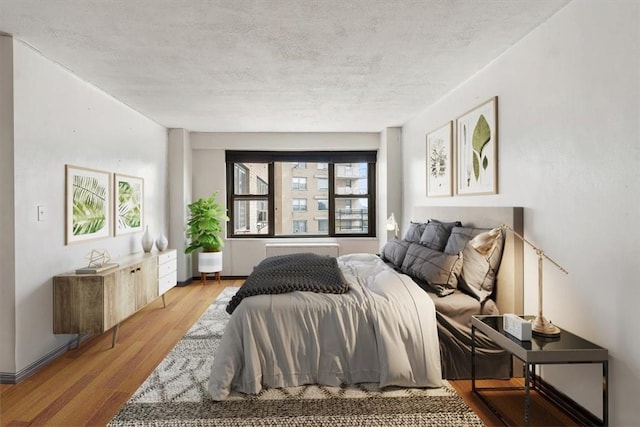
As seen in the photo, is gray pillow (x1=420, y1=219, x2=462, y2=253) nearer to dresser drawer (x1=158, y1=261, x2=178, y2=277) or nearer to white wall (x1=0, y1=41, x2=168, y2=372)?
dresser drawer (x1=158, y1=261, x2=178, y2=277)

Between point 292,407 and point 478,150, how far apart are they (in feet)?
8.65

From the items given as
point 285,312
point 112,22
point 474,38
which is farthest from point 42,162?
point 474,38

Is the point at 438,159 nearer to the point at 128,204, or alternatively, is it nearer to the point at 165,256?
the point at 165,256

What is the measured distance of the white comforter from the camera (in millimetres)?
2557

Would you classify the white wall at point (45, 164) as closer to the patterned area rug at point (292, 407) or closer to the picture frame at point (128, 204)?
the picture frame at point (128, 204)

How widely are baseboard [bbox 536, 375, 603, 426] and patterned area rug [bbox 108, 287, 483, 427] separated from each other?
23.1 inches

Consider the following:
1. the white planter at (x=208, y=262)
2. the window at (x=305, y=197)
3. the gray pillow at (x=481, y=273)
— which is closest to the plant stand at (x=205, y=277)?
the white planter at (x=208, y=262)

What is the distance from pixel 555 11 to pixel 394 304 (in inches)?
84.4

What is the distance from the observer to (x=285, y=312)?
261 centimetres

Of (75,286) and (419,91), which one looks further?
(419,91)

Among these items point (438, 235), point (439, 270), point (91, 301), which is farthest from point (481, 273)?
point (91, 301)

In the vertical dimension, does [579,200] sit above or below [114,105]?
below

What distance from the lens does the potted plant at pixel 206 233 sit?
5.91 m

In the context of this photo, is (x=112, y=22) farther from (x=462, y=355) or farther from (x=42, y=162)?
(x=462, y=355)
